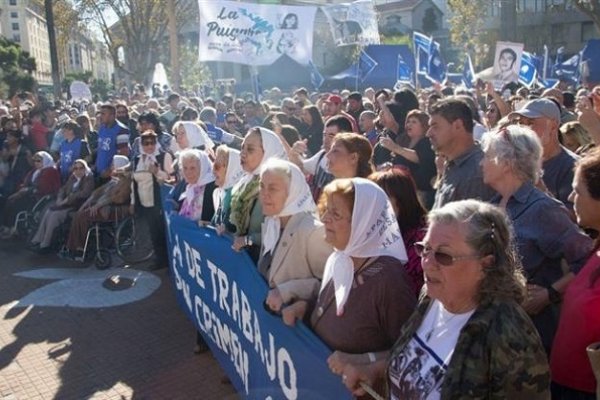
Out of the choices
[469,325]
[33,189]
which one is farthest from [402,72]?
[469,325]

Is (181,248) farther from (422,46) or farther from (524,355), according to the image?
(422,46)

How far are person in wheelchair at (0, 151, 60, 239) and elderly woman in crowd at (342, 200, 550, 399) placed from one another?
27.5 ft

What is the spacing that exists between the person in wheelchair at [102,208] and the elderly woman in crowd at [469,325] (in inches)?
248

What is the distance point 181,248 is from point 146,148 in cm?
292

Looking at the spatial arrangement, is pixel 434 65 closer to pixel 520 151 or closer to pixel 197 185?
pixel 197 185

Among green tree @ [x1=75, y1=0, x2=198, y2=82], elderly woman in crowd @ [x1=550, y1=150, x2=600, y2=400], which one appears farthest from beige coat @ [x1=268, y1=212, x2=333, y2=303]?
green tree @ [x1=75, y1=0, x2=198, y2=82]

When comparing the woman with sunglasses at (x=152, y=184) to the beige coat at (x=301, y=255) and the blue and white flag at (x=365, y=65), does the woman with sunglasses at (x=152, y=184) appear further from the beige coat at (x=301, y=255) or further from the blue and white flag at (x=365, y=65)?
the blue and white flag at (x=365, y=65)

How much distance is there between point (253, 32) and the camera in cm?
1173

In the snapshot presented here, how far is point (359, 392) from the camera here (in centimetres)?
238

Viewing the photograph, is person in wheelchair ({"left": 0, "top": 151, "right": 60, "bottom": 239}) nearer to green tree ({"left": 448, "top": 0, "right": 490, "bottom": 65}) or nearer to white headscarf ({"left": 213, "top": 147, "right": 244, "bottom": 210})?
white headscarf ({"left": 213, "top": 147, "right": 244, "bottom": 210})

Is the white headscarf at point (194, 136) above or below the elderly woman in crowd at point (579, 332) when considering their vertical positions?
above

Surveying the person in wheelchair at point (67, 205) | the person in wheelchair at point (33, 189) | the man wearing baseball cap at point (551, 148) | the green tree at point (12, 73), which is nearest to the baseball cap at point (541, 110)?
the man wearing baseball cap at point (551, 148)

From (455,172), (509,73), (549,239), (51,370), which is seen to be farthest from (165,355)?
(509,73)

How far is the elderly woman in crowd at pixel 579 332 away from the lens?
2.22 meters
